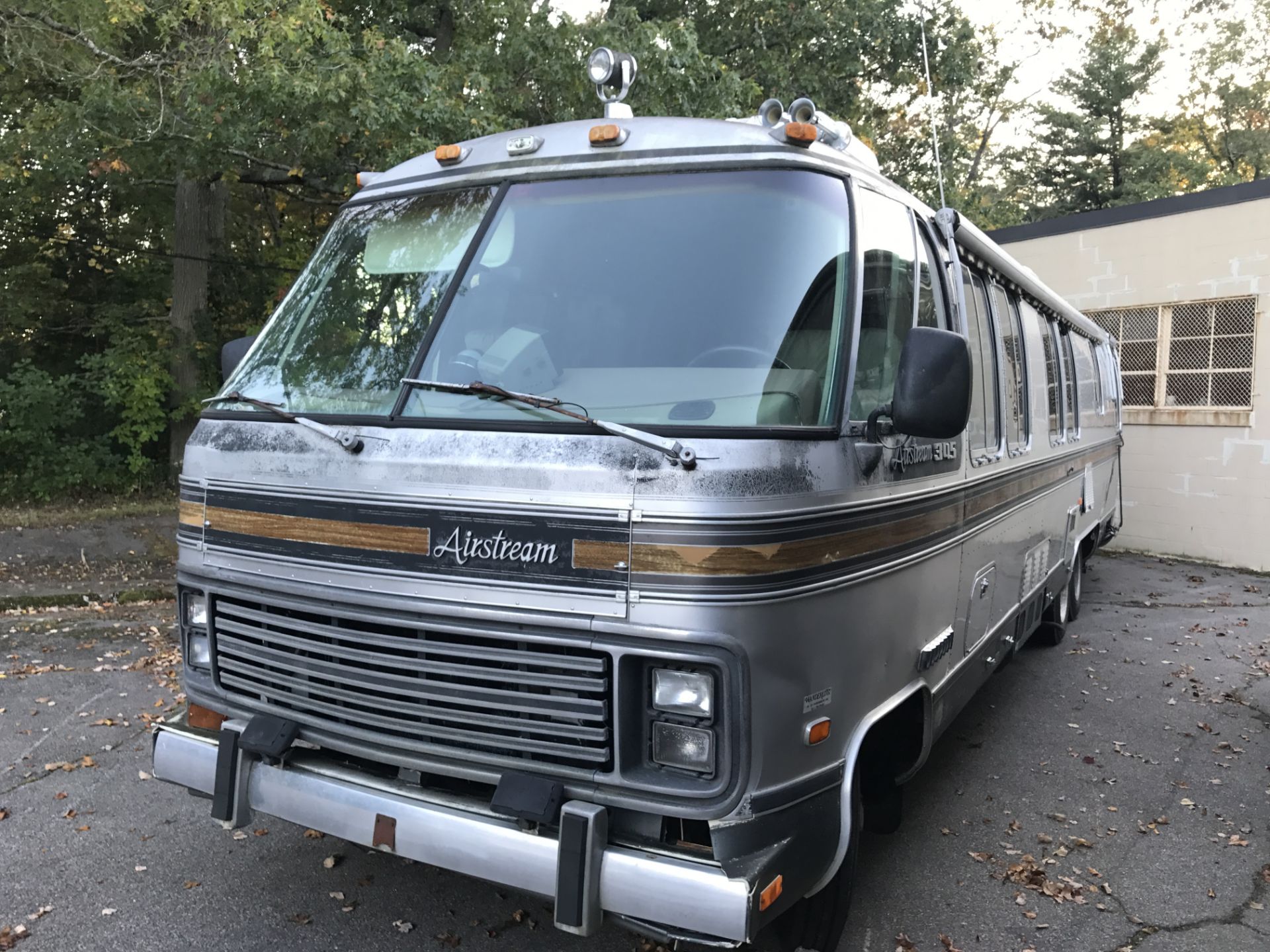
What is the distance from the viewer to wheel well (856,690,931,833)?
3816 millimetres

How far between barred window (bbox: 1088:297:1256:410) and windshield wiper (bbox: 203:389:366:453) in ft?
41.8

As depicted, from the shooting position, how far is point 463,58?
39.5 ft

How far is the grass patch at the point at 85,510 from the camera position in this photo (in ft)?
39.2

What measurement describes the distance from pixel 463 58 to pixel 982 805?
10340mm

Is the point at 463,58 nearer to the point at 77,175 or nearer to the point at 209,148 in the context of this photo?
the point at 209,148

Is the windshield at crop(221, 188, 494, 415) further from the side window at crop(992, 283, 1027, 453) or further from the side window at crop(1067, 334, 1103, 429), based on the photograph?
the side window at crop(1067, 334, 1103, 429)

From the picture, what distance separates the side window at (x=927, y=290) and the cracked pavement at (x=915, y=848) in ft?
7.30

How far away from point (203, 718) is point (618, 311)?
210 centimetres

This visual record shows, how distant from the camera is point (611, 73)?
402cm

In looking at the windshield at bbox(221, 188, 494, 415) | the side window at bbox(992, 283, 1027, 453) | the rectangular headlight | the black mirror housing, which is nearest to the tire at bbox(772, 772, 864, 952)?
the rectangular headlight

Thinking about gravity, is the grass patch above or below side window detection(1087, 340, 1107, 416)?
below

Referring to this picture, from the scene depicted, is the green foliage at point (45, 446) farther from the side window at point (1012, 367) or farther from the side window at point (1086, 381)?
the side window at point (1012, 367)

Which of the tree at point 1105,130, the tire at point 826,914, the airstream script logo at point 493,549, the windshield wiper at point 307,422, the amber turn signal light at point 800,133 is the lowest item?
the tire at point 826,914

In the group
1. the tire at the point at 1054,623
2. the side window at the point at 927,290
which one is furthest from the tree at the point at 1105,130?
the side window at the point at 927,290
